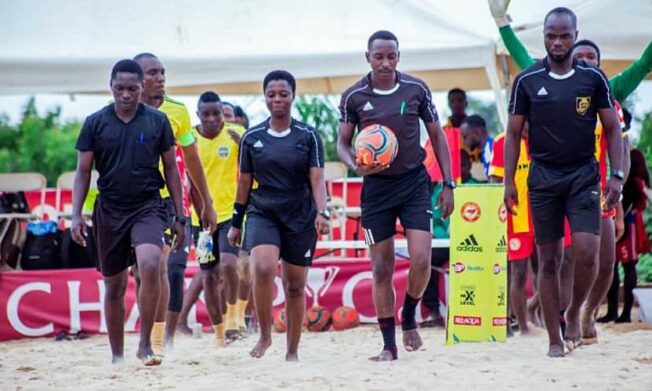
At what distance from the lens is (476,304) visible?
9594 millimetres

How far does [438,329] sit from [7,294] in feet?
15.6

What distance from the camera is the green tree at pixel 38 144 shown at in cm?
3591

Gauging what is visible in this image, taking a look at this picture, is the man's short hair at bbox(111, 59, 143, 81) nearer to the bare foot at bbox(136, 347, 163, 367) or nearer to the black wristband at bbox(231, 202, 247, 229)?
the black wristband at bbox(231, 202, 247, 229)

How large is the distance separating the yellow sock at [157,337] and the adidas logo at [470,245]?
279cm

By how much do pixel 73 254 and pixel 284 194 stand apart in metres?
5.64

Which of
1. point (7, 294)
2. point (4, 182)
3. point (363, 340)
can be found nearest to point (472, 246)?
point (363, 340)

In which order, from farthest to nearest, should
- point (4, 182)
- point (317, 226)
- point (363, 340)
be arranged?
point (4, 182), point (363, 340), point (317, 226)

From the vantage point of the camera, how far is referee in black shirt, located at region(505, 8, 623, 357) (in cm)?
739

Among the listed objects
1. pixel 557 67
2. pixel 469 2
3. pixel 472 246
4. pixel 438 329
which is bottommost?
pixel 438 329

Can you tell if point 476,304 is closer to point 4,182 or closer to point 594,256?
point 594,256

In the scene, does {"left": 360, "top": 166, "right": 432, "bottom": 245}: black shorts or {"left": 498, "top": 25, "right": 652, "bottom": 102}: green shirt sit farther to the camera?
{"left": 498, "top": 25, "right": 652, "bottom": 102}: green shirt

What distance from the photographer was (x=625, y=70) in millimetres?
8641

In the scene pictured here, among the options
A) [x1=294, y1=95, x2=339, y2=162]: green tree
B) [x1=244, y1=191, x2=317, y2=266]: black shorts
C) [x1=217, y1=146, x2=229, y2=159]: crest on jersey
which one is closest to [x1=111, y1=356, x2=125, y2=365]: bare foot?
[x1=244, y1=191, x2=317, y2=266]: black shorts

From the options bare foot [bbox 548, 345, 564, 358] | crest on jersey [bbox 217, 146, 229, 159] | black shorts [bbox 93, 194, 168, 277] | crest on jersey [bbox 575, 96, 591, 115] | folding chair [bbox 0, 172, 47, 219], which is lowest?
bare foot [bbox 548, 345, 564, 358]
